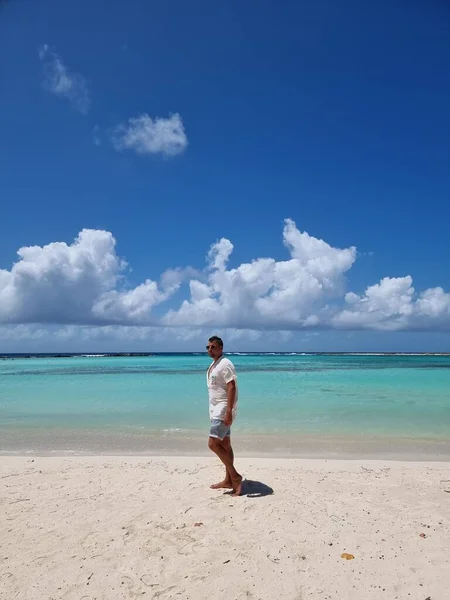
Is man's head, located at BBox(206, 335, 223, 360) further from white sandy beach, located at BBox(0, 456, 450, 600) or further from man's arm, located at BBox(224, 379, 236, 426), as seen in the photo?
white sandy beach, located at BBox(0, 456, 450, 600)

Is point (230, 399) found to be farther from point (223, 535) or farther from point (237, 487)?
point (223, 535)

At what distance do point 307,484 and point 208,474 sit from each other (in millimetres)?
1499

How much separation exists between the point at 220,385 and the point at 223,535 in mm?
1755

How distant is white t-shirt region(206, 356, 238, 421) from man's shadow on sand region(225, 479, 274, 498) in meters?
1.01

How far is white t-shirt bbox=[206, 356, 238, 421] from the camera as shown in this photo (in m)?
5.07

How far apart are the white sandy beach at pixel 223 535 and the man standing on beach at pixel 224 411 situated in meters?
0.32

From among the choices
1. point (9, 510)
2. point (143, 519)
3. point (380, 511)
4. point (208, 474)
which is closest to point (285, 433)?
point (208, 474)

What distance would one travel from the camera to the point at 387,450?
7.81m

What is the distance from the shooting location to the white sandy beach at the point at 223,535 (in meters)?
3.14

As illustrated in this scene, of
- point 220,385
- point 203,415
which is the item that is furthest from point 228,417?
point 203,415

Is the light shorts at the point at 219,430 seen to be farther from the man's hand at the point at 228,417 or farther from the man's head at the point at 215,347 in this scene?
the man's head at the point at 215,347

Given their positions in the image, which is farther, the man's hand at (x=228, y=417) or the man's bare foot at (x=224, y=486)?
the man's bare foot at (x=224, y=486)

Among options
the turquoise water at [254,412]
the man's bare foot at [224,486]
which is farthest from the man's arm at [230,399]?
the turquoise water at [254,412]

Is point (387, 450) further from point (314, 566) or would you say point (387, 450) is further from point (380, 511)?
point (314, 566)
